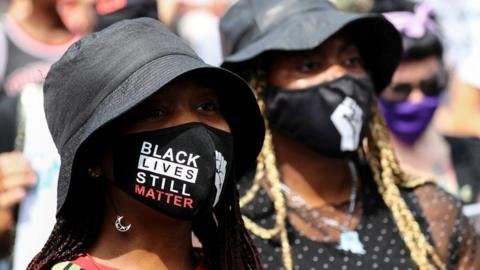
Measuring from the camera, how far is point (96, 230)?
3070 mm

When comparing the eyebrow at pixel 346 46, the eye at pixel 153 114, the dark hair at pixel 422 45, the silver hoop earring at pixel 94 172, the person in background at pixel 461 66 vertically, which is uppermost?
the eye at pixel 153 114

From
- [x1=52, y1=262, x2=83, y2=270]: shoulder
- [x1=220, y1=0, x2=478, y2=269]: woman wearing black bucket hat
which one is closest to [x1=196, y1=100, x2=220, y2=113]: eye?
[x1=52, y1=262, x2=83, y2=270]: shoulder

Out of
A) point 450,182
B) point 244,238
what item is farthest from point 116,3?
point 450,182

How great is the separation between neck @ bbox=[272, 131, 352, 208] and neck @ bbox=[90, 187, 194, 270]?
1.18 m

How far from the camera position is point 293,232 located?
4.07 metres

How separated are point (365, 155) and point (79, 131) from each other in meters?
1.67

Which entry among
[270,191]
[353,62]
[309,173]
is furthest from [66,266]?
[353,62]

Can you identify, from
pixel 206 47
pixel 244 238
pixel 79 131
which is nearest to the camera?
pixel 79 131

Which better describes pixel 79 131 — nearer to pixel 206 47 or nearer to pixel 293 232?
pixel 293 232

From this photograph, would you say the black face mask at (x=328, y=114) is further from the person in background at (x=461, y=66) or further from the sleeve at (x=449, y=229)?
the person in background at (x=461, y=66)

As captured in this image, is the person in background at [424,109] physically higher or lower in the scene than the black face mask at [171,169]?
lower

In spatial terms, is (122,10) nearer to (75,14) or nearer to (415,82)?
(75,14)

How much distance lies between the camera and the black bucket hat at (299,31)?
4.10m

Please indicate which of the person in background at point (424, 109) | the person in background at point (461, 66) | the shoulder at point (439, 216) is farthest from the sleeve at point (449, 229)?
the person in background at point (461, 66)
